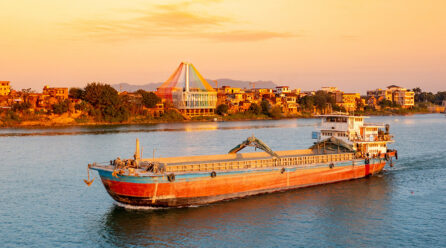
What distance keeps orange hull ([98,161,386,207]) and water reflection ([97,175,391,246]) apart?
598 mm

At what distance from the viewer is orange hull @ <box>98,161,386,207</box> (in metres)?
27.2

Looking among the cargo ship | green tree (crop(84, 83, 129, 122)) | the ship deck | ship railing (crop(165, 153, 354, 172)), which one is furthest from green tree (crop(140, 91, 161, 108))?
ship railing (crop(165, 153, 354, 172))

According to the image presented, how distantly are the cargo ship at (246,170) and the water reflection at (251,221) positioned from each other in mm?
900

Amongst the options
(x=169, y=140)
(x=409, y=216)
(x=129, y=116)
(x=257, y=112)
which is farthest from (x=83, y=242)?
(x=257, y=112)

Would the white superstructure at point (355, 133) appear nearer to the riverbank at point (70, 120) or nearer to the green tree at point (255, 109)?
the riverbank at point (70, 120)

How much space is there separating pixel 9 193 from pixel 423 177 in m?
34.9

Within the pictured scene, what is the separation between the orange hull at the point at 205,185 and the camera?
1069 inches

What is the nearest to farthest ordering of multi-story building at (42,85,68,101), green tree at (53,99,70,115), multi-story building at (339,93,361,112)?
1. green tree at (53,99,70,115)
2. multi-story building at (42,85,68,101)
3. multi-story building at (339,93,361,112)

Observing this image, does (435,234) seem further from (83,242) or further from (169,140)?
(169,140)

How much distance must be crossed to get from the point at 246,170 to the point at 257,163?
1676 millimetres

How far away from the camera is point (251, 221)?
26.2 m

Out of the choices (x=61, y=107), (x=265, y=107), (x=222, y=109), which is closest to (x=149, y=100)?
(x=61, y=107)

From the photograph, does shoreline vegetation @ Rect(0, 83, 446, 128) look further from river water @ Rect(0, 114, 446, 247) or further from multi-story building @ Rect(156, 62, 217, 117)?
river water @ Rect(0, 114, 446, 247)

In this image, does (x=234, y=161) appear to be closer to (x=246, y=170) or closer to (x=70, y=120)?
(x=246, y=170)
